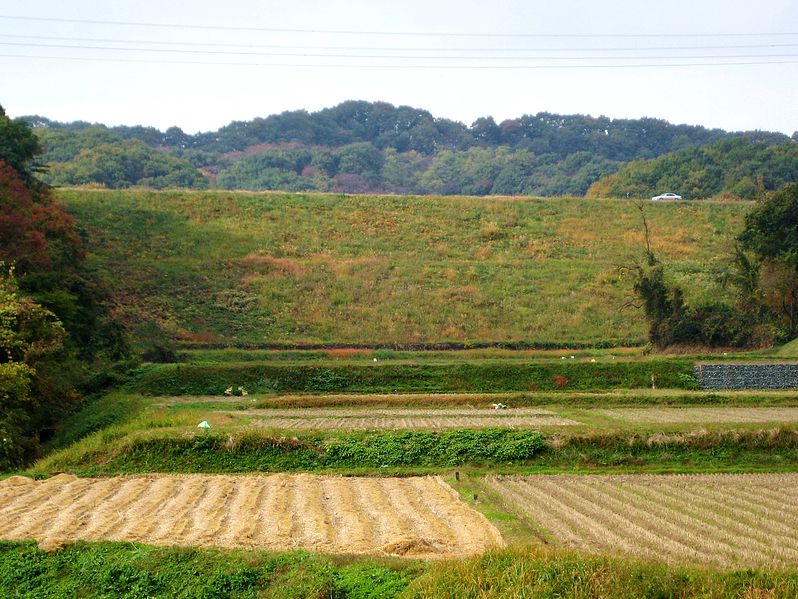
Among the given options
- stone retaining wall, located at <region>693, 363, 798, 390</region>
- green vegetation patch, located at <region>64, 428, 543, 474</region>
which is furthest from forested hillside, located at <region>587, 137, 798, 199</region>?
green vegetation patch, located at <region>64, 428, 543, 474</region>

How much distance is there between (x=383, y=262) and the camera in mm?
52094

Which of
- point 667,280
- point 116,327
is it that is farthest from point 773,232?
point 116,327

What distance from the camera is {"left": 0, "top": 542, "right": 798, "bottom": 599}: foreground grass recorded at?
8.91m

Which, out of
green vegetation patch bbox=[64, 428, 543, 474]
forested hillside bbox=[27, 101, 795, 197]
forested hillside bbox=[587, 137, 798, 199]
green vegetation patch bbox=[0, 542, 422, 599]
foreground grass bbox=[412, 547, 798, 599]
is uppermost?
forested hillside bbox=[27, 101, 795, 197]

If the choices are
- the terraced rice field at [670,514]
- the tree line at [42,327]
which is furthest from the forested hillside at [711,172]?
the terraced rice field at [670,514]

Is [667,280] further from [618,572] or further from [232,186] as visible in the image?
[232,186]

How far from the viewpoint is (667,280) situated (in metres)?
39.1

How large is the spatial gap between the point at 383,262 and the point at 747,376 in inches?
1068

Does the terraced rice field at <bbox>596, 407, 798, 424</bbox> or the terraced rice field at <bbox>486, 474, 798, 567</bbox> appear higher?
the terraced rice field at <bbox>486, 474, 798, 567</bbox>

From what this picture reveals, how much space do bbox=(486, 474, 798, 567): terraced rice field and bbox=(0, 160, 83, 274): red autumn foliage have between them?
799 inches

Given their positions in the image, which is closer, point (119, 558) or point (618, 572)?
point (618, 572)

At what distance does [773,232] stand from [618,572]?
1425 inches

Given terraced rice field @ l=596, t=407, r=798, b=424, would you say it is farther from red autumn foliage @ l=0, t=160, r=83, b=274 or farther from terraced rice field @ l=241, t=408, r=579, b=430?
red autumn foliage @ l=0, t=160, r=83, b=274

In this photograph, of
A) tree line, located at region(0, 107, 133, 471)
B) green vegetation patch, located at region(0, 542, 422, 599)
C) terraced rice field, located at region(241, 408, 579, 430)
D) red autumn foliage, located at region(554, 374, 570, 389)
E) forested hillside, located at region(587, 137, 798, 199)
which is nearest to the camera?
green vegetation patch, located at region(0, 542, 422, 599)
